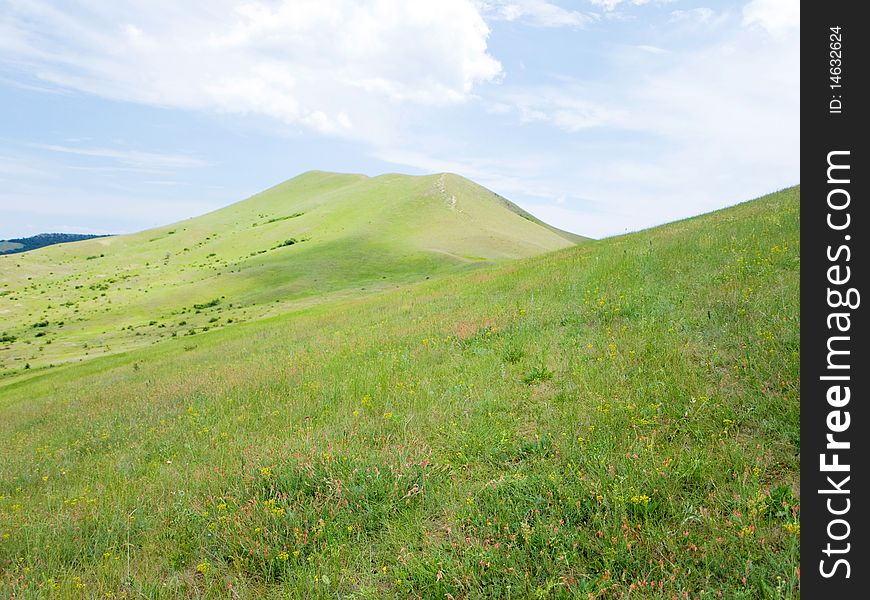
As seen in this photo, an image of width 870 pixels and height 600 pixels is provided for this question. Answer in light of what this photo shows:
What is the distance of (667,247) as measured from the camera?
1677cm

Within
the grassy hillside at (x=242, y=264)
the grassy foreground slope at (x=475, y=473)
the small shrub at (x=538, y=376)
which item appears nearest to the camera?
the grassy foreground slope at (x=475, y=473)

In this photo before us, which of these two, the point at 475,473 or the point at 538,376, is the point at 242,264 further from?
the point at 475,473

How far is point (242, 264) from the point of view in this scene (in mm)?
76688

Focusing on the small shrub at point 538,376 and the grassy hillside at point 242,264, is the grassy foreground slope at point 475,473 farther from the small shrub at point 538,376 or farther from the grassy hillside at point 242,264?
the grassy hillside at point 242,264

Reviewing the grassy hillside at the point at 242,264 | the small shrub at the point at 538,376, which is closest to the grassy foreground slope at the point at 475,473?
the small shrub at the point at 538,376

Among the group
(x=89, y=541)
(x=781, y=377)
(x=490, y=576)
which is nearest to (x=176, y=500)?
(x=89, y=541)

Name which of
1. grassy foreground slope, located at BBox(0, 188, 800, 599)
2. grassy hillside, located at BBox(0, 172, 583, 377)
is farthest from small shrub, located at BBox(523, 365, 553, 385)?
grassy hillside, located at BBox(0, 172, 583, 377)

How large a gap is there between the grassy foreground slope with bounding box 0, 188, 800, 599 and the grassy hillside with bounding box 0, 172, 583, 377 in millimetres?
36583

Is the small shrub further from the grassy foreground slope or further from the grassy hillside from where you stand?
the grassy hillside

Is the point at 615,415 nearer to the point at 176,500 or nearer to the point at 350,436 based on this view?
the point at 350,436

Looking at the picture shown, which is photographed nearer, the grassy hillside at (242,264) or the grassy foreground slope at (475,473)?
the grassy foreground slope at (475,473)

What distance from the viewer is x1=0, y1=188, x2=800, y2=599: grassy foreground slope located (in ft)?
13.8

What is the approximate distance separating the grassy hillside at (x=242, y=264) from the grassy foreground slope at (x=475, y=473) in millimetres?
36583

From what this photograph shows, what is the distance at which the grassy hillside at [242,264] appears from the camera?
162ft
